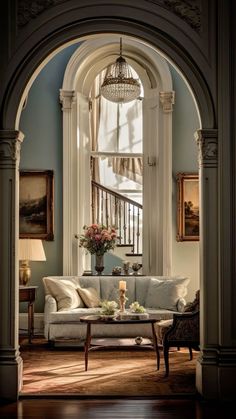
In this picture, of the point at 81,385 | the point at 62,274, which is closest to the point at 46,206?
the point at 62,274

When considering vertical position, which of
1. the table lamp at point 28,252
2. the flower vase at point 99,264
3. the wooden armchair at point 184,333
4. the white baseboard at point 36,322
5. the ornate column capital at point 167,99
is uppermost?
the ornate column capital at point 167,99

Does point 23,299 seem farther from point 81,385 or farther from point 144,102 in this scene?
point 144,102

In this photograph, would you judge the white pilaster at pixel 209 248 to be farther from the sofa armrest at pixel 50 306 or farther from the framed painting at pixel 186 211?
the framed painting at pixel 186 211

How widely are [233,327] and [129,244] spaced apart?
5.72m

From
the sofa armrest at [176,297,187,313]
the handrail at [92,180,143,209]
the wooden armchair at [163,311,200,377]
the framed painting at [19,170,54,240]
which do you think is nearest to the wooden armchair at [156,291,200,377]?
the wooden armchair at [163,311,200,377]

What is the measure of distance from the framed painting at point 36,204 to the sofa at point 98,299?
907 mm

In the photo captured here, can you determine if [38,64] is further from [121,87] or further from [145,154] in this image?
[145,154]

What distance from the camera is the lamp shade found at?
9.73 meters

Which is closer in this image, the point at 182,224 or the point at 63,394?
the point at 63,394

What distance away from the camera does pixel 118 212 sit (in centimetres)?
1229

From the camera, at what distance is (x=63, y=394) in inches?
254

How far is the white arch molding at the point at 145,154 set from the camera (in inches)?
418

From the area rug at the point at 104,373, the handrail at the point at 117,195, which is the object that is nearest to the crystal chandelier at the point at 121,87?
the handrail at the point at 117,195

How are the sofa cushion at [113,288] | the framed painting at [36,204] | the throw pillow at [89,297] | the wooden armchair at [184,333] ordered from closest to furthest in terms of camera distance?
the wooden armchair at [184,333] < the throw pillow at [89,297] < the sofa cushion at [113,288] < the framed painting at [36,204]
